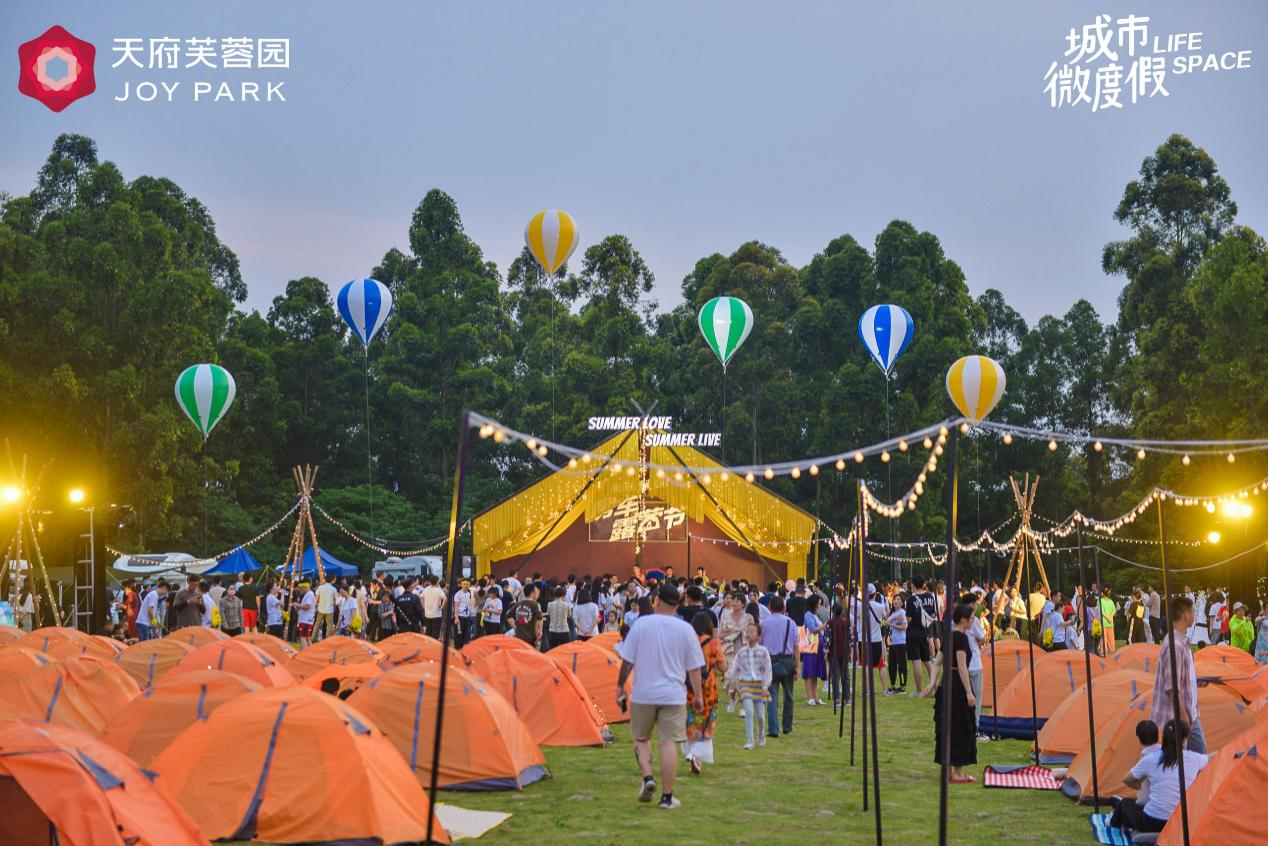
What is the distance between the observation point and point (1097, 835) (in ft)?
35.6

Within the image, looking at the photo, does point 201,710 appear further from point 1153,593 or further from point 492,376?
point 492,376

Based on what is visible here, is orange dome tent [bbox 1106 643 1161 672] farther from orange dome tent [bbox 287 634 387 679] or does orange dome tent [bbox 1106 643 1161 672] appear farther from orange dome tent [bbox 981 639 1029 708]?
orange dome tent [bbox 287 634 387 679]

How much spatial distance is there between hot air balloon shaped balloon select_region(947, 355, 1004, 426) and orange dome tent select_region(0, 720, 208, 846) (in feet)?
92.1

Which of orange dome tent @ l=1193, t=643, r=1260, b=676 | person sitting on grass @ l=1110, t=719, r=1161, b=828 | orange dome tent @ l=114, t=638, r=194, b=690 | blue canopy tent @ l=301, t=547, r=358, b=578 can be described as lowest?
person sitting on grass @ l=1110, t=719, r=1161, b=828

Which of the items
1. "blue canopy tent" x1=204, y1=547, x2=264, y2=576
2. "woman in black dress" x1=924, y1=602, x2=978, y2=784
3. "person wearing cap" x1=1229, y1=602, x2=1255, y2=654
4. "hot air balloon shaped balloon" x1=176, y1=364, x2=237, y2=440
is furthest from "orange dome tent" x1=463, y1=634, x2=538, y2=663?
"blue canopy tent" x1=204, y1=547, x2=264, y2=576

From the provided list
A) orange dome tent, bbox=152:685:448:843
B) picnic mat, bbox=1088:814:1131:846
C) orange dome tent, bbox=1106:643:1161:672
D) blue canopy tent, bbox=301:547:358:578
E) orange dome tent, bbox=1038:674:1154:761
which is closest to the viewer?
orange dome tent, bbox=152:685:448:843

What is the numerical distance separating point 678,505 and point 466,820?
34007mm

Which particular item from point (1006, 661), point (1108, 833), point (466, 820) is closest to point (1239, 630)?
point (1006, 661)

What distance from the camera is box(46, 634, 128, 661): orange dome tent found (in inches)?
691

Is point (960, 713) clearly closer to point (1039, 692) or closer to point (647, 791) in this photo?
point (647, 791)

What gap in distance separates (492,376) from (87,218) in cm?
2092

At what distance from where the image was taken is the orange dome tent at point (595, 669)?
18.1 meters

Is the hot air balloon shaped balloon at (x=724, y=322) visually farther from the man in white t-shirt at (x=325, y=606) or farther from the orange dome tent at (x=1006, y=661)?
the orange dome tent at (x=1006, y=661)

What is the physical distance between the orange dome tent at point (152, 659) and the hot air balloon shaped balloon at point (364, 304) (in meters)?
22.4
